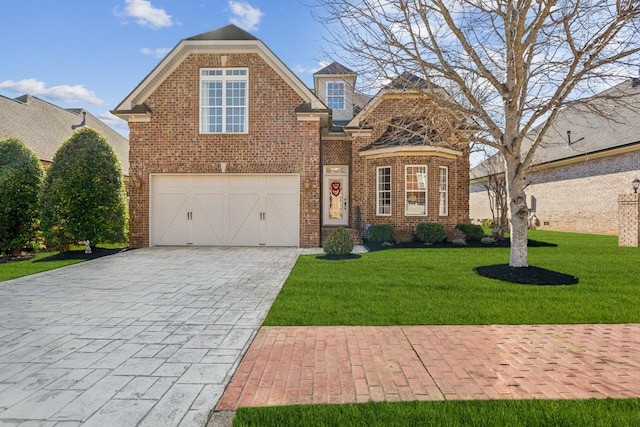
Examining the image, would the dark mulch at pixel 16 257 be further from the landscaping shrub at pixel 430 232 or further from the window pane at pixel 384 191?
the landscaping shrub at pixel 430 232

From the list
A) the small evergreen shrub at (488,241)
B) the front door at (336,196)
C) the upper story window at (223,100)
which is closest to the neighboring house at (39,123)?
the upper story window at (223,100)

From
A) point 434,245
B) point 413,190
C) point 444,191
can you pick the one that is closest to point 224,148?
point 413,190

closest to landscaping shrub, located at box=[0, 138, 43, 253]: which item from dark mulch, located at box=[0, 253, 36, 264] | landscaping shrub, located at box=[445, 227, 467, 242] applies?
dark mulch, located at box=[0, 253, 36, 264]

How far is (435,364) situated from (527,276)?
15.9ft

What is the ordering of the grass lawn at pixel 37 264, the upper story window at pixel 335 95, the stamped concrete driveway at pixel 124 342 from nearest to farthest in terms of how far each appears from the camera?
the stamped concrete driveway at pixel 124 342 → the grass lawn at pixel 37 264 → the upper story window at pixel 335 95

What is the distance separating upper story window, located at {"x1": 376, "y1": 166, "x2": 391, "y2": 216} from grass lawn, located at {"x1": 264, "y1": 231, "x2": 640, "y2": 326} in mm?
4909

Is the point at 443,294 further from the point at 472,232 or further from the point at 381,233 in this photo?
the point at 472,232

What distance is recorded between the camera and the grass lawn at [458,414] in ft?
8.14

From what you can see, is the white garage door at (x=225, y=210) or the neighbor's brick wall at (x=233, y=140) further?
the white garage door at (x=225, y=210)

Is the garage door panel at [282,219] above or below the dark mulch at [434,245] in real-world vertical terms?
above

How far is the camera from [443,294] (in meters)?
6.12

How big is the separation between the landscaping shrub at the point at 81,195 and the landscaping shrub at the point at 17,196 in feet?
3.56

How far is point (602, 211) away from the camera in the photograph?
18.0m

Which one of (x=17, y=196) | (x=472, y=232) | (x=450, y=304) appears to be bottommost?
(x=450, y=304)
